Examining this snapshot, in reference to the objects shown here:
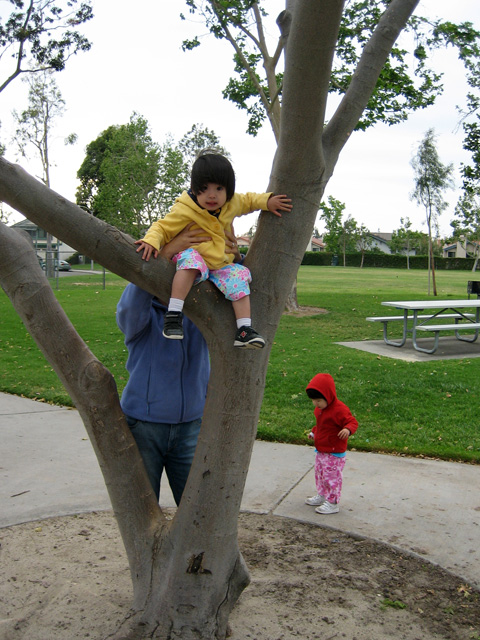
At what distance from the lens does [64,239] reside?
252 centimetres

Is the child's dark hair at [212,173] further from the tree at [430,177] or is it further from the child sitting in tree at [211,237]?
the tree at [430,177]

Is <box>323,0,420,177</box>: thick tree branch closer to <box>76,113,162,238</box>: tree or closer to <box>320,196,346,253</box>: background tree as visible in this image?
<box>76,113,162,238</box>: tree

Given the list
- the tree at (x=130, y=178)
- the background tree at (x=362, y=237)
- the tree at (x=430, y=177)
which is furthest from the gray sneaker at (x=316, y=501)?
the background tree at (x=362, y=237)

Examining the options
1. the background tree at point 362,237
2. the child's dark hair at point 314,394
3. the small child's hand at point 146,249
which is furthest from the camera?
the background tree at point 362,237

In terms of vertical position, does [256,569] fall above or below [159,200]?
below

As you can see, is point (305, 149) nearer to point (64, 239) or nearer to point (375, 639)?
point (64, 239)

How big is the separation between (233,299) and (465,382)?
Answer: 5797 millimetres

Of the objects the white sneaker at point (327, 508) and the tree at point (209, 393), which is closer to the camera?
the tree at point (209, 393)

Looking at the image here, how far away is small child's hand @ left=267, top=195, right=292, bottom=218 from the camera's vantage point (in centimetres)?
265

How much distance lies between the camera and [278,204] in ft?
8.69

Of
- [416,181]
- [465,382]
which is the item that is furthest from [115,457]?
[416,181]

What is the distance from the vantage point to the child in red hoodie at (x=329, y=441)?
417cm

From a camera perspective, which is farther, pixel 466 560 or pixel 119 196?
pixel 119 196

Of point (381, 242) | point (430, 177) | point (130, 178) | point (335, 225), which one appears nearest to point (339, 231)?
point (335, 225)
